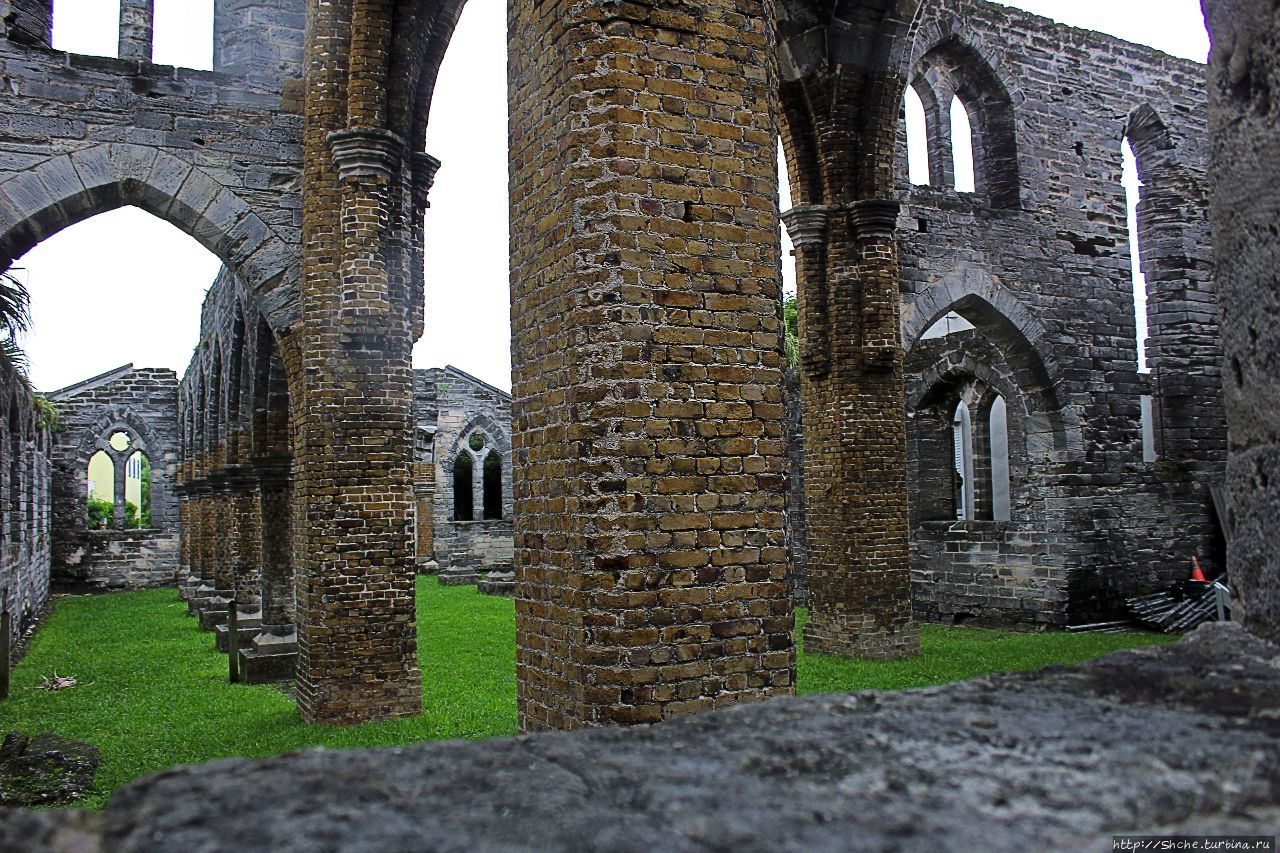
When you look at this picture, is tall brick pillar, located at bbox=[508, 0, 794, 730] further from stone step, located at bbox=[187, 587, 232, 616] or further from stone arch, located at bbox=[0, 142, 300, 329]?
stone step, located at bbox=[187, 587, 232, 616]

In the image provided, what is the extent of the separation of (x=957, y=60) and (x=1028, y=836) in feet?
53.3

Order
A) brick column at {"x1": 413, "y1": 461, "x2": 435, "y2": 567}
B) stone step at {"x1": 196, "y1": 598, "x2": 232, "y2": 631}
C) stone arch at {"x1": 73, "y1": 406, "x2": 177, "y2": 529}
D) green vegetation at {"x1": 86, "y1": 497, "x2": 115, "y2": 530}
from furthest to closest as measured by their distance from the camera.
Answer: green vegetation at {"x1": 86, "y1": 497, "x2": 115, "y2": 530} < brick column at {"x1": 413, "y1": 461, "x2": 435, "y2": 567} < stone arch at {"x1": 73, "y1": 406, "x2": 177, "y2": 529} < stone step at {"x1": 196, "y1": 598, "x2": 232, "y2": 631}

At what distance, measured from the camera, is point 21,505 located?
685 inches

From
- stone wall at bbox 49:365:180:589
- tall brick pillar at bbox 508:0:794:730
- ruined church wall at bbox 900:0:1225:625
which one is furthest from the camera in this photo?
stone wall at bbox 49:365:180:589

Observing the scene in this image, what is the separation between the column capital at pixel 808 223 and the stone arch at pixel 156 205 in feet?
18.9

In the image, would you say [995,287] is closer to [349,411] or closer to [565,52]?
[349,411]

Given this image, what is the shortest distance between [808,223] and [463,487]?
2307 centimetres

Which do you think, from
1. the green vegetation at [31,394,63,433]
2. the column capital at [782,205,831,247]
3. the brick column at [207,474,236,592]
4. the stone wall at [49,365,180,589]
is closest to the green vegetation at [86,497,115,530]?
the stone wall at [49,365,180,589]

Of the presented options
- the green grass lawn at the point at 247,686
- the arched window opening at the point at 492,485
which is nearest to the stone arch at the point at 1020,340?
the green grass lawn at the point at 247,686

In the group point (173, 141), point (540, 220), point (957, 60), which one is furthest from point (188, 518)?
point (540, 220)

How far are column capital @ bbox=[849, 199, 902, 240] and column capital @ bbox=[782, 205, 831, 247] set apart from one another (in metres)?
0.32

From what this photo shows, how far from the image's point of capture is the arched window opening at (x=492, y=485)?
33.1m

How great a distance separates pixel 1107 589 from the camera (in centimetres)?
1546

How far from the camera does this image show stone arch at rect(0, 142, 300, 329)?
10.3 m
